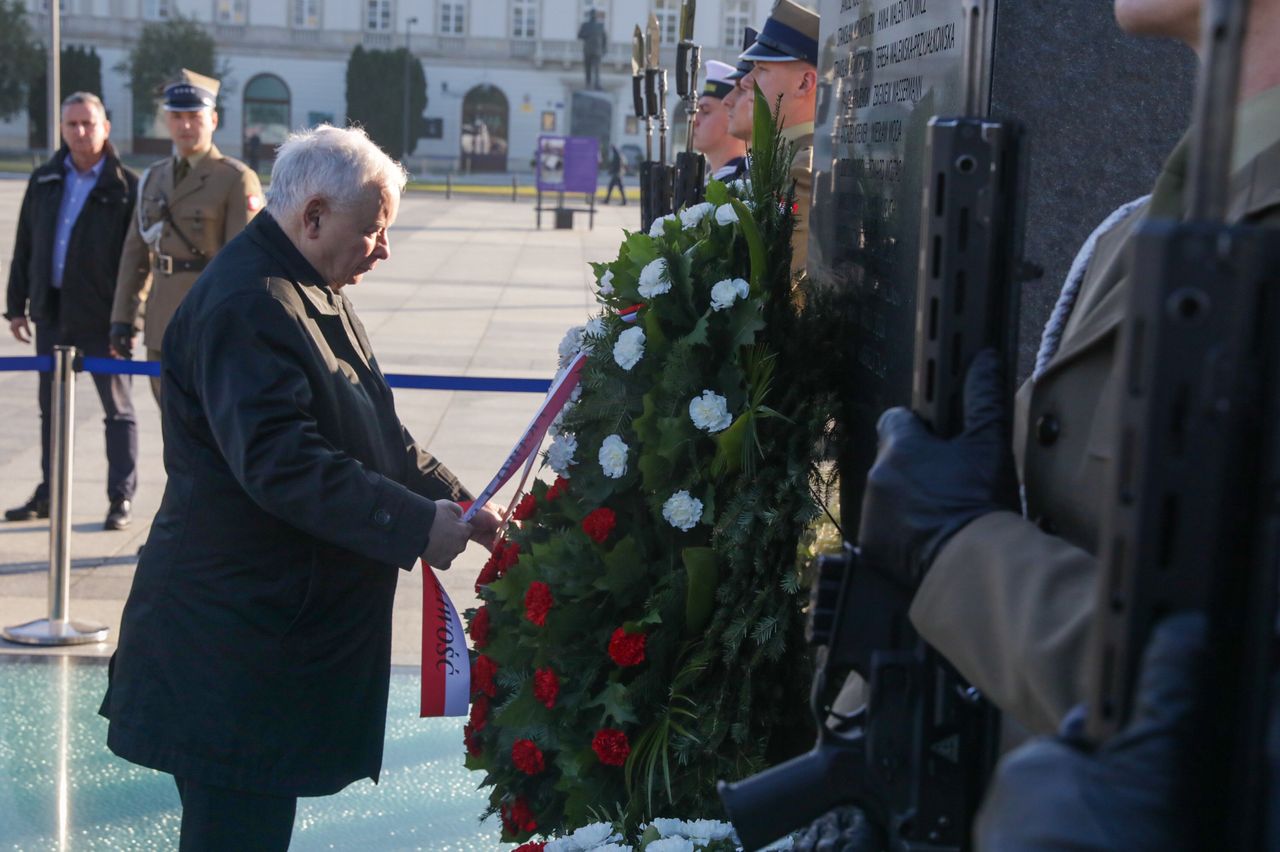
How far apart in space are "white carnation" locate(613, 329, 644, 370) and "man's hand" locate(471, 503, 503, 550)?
1.95 feet

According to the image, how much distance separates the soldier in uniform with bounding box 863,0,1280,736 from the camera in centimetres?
132

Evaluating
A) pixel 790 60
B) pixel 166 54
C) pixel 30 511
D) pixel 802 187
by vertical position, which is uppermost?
pixel 166 54

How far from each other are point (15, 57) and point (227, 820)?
62504 millimetres

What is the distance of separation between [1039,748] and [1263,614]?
0.61ft

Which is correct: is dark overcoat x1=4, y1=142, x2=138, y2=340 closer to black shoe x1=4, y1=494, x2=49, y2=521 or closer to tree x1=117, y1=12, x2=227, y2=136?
black shoe x1=4, y1=494, x2=49, y2=521

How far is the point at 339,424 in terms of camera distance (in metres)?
3.12

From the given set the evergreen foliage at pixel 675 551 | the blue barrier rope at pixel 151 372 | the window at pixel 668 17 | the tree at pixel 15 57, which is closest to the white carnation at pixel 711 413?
the evergreen foliage at pixel 675 551

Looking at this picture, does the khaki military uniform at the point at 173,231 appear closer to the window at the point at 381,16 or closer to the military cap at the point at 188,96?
the military cap at the point at 188,96

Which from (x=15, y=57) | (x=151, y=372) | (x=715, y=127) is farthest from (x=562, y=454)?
(x=15, y=57)

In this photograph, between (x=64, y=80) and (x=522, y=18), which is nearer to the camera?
(x=64, y=80)

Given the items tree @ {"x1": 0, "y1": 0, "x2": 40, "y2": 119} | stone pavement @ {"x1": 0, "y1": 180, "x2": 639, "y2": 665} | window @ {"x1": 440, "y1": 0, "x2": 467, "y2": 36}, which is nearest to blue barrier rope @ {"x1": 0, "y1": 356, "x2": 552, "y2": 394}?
stone pavement @ {"x1": 0, "y1": 180, "x2": 639, "y2": 665}

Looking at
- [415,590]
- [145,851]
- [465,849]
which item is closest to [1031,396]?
[465,849]

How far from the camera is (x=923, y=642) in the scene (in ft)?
5.41

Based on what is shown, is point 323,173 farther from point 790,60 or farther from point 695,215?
point 790,60
